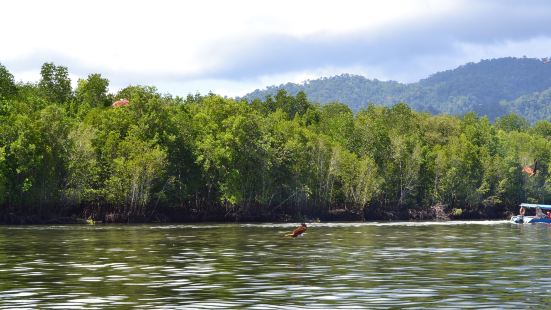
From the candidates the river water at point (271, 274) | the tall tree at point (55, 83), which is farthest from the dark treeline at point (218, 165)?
the river water at point (271, 274)

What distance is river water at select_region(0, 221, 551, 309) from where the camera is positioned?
34.2m

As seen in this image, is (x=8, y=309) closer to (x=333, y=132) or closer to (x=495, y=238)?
(x=495, y=238)

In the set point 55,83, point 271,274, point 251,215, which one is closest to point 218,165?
point 251,215

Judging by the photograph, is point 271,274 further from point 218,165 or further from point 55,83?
point 55,83

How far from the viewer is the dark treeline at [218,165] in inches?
4525

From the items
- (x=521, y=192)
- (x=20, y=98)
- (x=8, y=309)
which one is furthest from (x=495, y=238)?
(x=521, y=192)

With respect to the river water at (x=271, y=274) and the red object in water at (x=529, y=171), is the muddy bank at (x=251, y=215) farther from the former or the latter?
the river water at (x=271, y=274)

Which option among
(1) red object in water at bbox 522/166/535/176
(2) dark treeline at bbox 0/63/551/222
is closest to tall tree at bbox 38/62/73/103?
(2) dark treeline at bbox 0/63/551/222

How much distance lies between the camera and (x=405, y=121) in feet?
623

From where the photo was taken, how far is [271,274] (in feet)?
147

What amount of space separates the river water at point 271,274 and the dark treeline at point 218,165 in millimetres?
41780

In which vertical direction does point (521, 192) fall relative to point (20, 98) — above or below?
below

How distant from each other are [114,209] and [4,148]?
1827cm

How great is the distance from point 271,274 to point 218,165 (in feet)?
285
